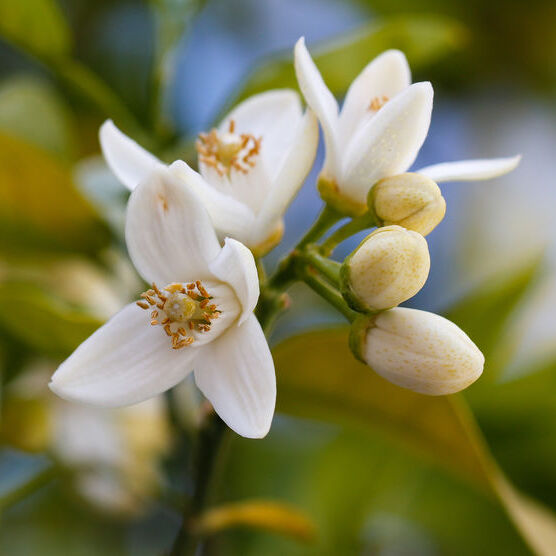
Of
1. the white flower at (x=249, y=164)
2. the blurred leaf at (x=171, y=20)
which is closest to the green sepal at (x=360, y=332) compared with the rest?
the white flower at (x=249, y=164)

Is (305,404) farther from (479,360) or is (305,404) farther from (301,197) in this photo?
(301,197)

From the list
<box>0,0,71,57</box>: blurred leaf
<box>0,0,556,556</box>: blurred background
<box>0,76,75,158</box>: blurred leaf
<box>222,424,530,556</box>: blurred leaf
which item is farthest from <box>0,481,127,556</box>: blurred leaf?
<box>0,0,71,57</box>: blurred leaf

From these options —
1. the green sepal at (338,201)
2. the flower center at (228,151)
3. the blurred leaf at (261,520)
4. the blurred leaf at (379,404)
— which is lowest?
the blurred leaf at (261,520)

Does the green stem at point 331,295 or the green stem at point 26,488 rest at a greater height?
the green stem at point 331,295

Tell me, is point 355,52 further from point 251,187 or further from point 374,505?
point 374,505

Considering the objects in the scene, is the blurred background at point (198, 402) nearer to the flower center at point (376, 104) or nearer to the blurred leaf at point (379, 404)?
the blurred leaf at point (379, 404)

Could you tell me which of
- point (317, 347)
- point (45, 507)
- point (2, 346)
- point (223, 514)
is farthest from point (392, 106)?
point (45, 507)
